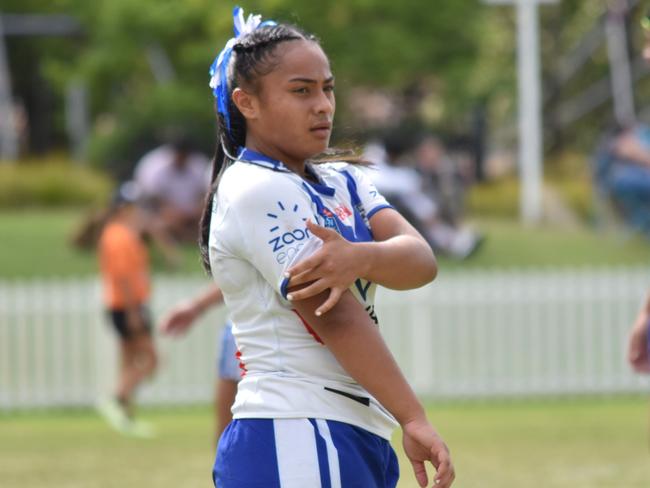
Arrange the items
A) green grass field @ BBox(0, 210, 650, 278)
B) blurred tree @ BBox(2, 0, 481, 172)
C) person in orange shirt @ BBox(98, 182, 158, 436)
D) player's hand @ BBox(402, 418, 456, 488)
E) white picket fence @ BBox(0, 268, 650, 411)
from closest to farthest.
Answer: player's hand @ BBox(402, 418, 456, 488)
person in orange shirt @ BBox(98, 182, 158, 436)
white picket fence @ BBox(0, 268, 650, 411)
green grass field @ BBox(0, 210, 650, 278)
blurred tree @ BBox(2, 0, 481, 172)

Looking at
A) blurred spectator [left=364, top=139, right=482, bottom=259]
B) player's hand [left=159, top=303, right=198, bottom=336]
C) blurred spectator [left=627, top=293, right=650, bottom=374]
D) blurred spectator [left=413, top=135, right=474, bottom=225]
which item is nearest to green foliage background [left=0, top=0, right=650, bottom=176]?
blurred spectator [left=413, top=135, right=474, bottom=225]

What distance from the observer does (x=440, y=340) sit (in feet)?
48.4

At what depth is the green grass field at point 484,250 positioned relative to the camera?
58.5ft

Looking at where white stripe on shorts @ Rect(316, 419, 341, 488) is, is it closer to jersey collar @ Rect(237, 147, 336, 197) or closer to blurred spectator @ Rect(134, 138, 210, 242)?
jersey collar @ Rect(237, 147, 336, 197)

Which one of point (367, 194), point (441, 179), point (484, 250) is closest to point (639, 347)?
point (367, 194)

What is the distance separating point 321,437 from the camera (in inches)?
130

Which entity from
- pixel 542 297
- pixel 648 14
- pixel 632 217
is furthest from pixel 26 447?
pixel 632 217

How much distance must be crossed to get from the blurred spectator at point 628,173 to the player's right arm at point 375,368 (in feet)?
49.7

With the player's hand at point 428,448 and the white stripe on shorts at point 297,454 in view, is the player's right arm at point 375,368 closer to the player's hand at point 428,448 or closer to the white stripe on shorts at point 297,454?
the player's hand at point 428,448

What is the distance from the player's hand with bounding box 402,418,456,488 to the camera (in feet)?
10.5

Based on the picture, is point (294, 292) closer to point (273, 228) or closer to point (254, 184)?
point (273, 228)

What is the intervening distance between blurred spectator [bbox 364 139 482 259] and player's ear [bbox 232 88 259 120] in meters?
13.2

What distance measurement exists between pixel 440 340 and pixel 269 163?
38.0 feet

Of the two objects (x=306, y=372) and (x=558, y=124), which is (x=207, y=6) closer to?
(x=558, y=124)
